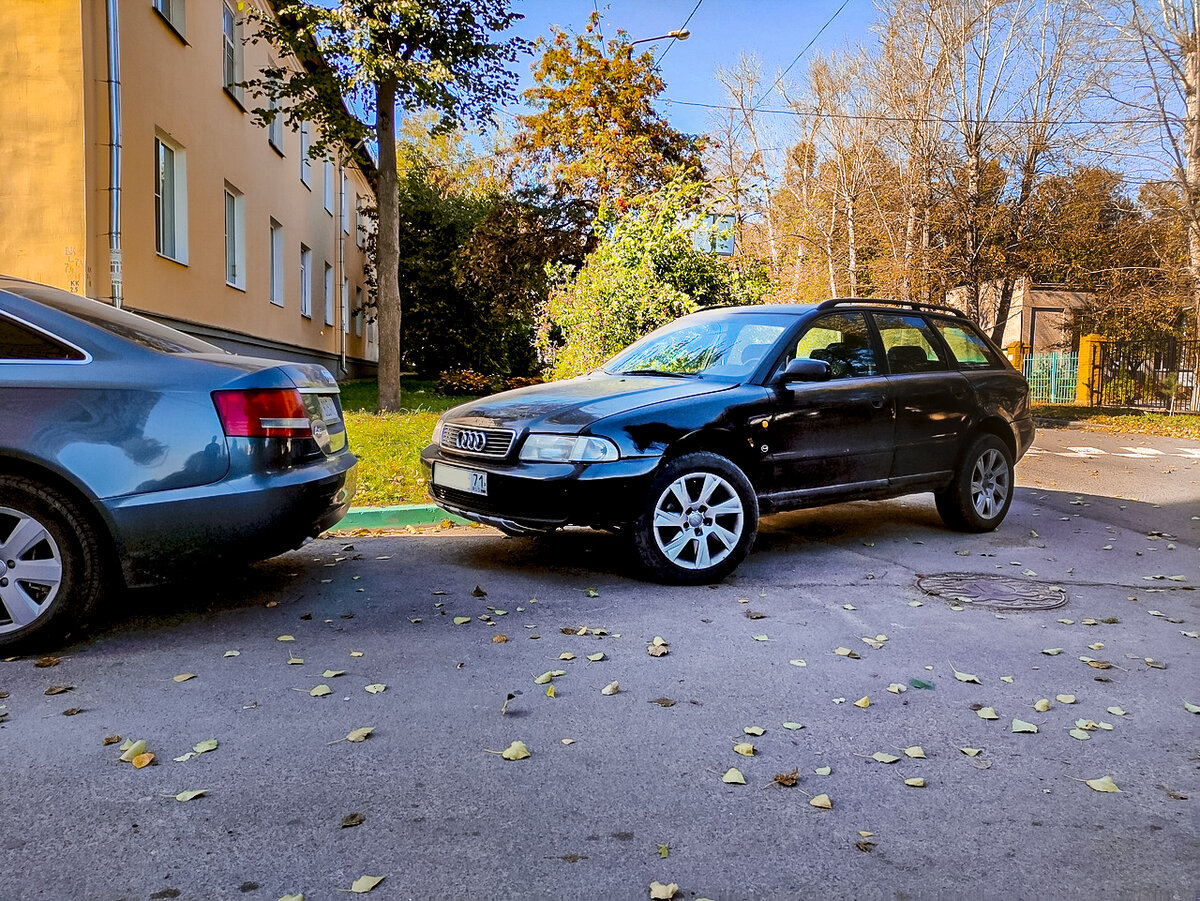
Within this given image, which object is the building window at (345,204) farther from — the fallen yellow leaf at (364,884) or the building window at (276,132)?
the fallen yellow leaf at (364,884)

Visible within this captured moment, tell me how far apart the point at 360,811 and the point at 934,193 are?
27.0 metres

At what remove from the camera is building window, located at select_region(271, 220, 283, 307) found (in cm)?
1947

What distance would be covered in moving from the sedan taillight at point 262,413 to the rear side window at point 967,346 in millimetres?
4957

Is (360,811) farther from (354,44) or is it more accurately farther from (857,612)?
(354,44)

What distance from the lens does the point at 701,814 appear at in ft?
8.68

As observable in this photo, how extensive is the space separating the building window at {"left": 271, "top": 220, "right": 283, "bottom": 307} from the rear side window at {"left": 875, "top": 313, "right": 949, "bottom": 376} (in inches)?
605

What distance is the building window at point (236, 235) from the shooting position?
16188mm

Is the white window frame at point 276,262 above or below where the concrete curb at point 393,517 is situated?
above

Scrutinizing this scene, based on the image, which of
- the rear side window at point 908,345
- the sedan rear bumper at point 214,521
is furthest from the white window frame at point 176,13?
the sedan rear bumper at point 214,521

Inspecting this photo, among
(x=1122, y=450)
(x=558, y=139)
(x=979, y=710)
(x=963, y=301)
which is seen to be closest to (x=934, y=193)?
(x=963, y=301)

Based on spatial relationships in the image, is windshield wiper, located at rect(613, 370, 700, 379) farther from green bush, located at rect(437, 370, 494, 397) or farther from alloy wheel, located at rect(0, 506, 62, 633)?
green bush, located at rect(437, 370, 494, 397)

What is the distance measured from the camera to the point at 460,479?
551cm

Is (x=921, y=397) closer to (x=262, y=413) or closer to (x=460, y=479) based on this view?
(x=460, y=479)

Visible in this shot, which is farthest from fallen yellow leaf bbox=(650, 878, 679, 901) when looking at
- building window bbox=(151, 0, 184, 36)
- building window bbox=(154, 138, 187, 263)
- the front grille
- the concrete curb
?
building window bbox=(151, 0, 184, 36)
